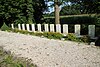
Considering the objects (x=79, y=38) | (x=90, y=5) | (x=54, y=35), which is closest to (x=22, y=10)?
(x=90, y=5)

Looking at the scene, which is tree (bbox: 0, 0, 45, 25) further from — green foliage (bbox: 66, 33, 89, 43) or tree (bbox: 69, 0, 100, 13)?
green foliage (bbox: 66, 33, 89, 43)

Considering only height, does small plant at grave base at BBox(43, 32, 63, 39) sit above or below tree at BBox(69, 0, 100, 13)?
below

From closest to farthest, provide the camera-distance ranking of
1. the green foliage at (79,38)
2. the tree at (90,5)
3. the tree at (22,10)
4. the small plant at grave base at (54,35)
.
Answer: the green foliage at (79,38), the small plant at grave base at (54,35), the tree at (90,5), the tree at (22,10)

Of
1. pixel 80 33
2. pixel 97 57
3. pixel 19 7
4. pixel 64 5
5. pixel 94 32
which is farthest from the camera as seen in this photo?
pixel 19 7

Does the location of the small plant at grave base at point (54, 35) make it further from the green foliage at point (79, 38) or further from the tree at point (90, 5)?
the tree at point (90, 5)

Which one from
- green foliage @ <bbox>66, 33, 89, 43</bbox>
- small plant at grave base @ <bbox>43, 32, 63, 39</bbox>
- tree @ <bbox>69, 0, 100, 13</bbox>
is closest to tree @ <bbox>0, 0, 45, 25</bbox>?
tree @ <bbox>69, 0, 100, 13</bbox>

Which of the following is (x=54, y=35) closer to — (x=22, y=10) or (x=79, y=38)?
(x=79, y=38)

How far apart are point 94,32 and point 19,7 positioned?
1504cm

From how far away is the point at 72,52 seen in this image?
11.4m

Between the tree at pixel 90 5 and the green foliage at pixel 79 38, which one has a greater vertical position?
the tree at pixel 90 5

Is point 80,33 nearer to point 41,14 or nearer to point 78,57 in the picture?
point 78,57

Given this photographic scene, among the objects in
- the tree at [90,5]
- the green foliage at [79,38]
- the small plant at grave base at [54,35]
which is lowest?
the small plant at grave base at [54,35]

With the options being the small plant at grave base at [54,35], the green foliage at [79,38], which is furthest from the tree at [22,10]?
the green foliage at [79,38]

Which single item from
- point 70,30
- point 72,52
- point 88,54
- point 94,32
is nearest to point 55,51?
point 72,52
